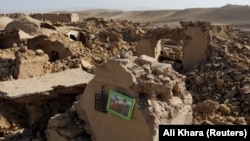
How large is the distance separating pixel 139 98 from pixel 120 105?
33 cm

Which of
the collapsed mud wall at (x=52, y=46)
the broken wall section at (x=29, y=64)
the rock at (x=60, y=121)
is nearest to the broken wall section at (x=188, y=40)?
the collapsed mud wall at (x=52, y=46)

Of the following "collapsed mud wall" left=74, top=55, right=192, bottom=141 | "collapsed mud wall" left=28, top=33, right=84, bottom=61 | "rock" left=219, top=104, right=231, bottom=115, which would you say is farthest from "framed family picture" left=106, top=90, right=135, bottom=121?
"collapsed mud wall" left=28, top=33, right=84, bottom=61

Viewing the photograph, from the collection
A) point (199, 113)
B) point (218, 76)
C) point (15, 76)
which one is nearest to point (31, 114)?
point (15, 76)

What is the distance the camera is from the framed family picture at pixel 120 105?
6.57 meters

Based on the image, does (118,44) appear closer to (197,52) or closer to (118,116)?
(197,52)

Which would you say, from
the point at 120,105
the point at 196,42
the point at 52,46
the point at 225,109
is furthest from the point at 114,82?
the point at 52,46

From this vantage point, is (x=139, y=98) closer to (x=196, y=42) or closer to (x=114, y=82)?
(x=114, y=82)

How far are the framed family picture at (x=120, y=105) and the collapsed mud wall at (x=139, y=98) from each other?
0.09 meters

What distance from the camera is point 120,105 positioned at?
22.0 ft

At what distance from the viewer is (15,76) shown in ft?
38.3

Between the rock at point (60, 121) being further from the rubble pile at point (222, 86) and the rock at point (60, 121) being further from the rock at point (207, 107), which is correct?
the rock at point (207, 107)

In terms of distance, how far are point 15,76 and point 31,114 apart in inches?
114

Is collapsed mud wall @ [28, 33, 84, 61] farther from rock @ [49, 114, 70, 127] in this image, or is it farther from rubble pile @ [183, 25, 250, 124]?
rock @ [49, 114, 70, 127]

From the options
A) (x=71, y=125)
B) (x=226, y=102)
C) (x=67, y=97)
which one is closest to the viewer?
(x=71, y=125)
